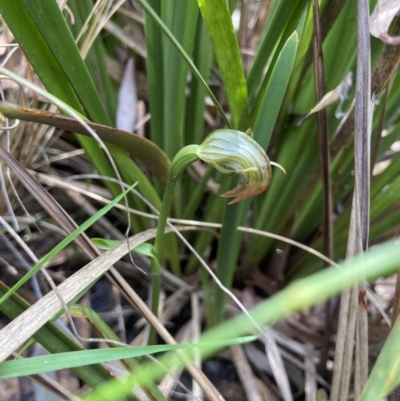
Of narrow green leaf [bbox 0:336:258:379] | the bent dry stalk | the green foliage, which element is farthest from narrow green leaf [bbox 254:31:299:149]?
narrow green leaf [bbox 0:336:258:379]

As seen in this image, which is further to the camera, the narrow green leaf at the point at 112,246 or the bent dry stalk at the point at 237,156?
the narrow green leaf at the point at 112,246

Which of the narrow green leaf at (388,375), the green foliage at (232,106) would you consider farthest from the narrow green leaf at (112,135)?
the narrow green leaf at (388,375)

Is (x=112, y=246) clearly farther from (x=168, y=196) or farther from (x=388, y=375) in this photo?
(x=388, y=375)

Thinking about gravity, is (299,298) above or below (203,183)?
above

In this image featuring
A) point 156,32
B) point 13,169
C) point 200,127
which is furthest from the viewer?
point 200,127

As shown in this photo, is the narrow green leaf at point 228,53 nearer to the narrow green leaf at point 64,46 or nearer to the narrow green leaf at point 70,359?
the narrow green leaf at point 64,46

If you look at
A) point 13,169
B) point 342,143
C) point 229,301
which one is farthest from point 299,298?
point 229,301

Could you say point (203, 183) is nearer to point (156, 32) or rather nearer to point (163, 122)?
point (163, 122)

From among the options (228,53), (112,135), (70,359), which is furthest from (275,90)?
(70,359)
